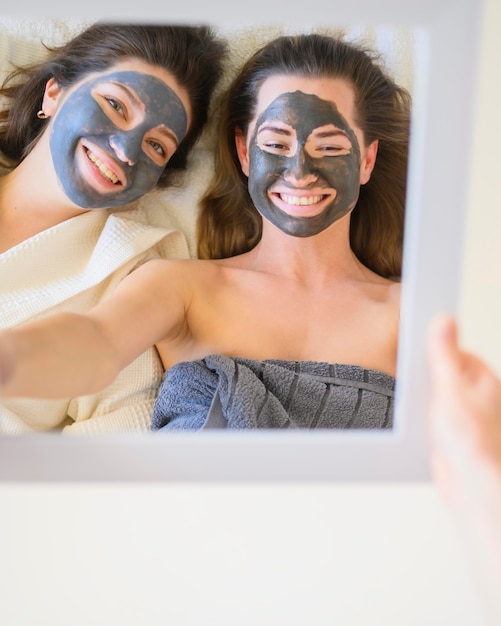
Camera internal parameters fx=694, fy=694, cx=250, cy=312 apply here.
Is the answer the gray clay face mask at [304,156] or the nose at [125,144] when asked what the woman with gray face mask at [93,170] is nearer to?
the nose at [125,144]

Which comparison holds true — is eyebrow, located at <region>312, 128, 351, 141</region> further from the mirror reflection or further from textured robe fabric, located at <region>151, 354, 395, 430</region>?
textured robe fabric, located at <region>151, 354, 395, 430</region>

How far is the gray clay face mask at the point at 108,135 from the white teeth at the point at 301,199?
162 mm

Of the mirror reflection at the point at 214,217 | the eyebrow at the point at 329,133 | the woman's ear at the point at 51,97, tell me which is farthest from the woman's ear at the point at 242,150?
the woman's ear at the point at 51,97

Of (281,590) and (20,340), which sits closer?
(20,340)

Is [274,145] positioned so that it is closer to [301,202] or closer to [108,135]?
[301,202]

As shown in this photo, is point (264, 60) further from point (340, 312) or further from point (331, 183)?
point (340, 312)

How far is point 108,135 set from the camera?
86 centimetres

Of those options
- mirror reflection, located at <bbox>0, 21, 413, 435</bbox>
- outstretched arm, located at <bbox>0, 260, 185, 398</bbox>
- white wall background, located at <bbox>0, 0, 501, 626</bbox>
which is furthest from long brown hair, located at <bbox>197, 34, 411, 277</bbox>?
white wall background, located at <bbox>0, 0, 501, 626</bbox>

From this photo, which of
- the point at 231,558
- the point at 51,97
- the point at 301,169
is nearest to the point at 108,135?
the point at 51,97

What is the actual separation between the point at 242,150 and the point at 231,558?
1.71 ft

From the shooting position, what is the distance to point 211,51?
928 mm

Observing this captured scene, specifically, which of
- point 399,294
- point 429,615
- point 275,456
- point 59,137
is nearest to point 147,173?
point 59,137

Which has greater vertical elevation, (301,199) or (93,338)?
(301,199)

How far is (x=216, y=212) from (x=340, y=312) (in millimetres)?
227
